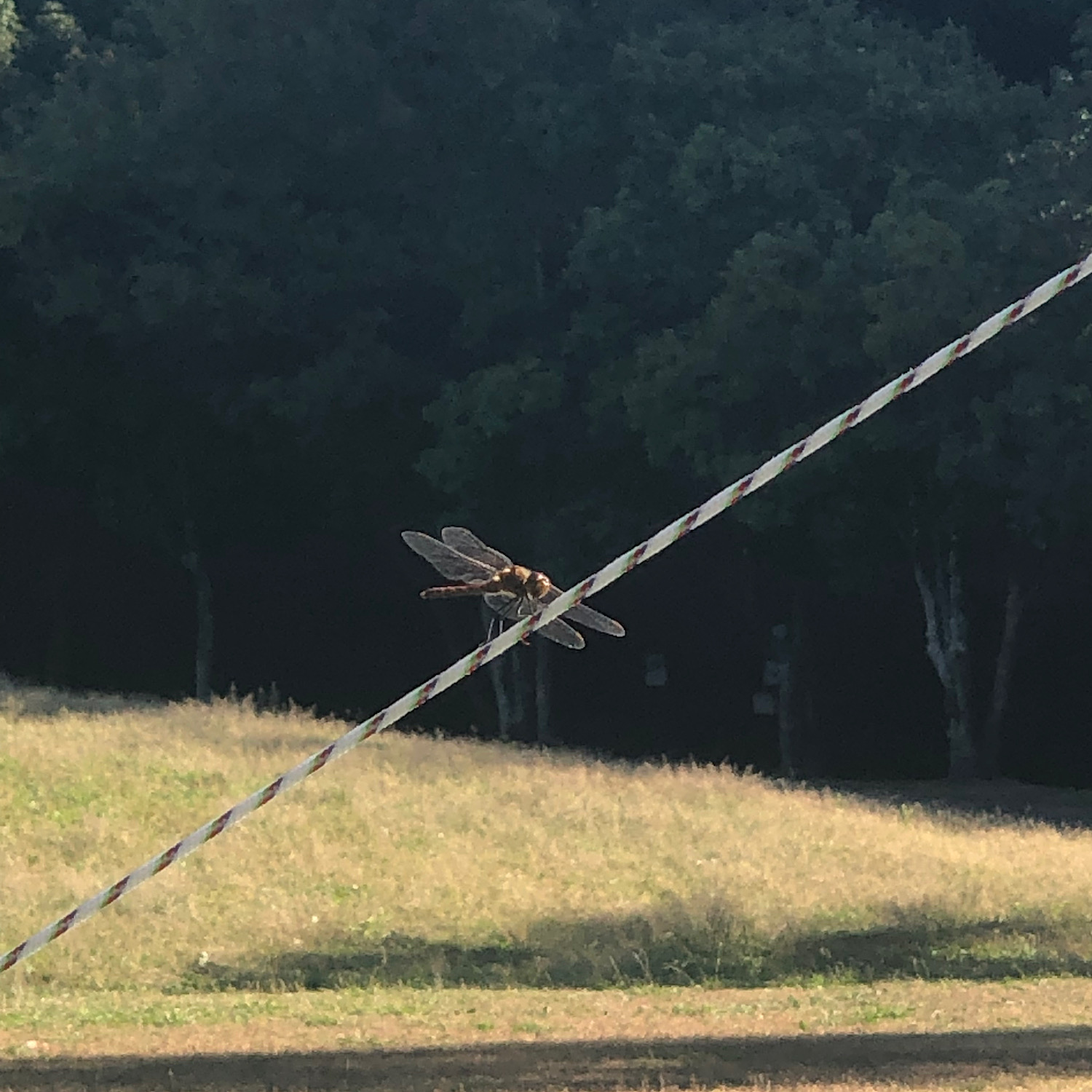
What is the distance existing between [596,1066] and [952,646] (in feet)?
53.8

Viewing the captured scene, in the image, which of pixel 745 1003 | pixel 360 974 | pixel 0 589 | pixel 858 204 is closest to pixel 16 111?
pixel 0 589

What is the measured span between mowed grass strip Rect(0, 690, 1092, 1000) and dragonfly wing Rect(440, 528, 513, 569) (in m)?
→ 4.10

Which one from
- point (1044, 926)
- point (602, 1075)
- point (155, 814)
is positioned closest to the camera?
point (602, 1075)

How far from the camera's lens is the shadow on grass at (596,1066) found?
6148 mm

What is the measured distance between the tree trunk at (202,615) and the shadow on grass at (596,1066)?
20.2m

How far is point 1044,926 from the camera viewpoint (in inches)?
419

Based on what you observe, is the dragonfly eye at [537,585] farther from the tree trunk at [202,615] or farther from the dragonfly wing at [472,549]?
the tree trunk at [202,615]

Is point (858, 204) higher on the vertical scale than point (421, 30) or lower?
lower

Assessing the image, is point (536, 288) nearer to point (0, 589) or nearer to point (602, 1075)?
point (0, 589)

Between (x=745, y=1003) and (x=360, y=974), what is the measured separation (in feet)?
7.35

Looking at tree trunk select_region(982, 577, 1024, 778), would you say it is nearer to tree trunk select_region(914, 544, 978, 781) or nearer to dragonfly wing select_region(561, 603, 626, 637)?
tree trunk select_region(914, 544, 978, 781)

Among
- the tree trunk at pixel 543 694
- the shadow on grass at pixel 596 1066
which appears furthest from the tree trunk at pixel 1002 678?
the shadow on grass at pixel 596 1066

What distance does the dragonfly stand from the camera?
5.68m

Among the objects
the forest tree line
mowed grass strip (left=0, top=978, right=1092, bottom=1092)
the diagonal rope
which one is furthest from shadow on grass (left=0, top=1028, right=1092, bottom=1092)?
the forest tree line
